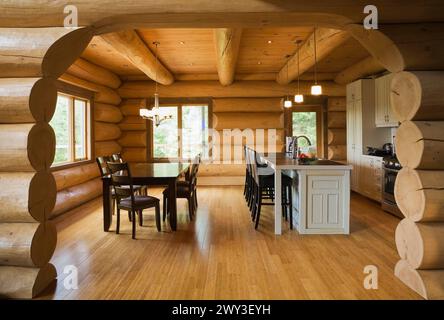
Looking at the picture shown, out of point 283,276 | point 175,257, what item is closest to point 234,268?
point 283,276

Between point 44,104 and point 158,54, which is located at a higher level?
point 158,54

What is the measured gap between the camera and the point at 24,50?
276 centimetres

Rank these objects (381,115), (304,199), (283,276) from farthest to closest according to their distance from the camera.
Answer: (381,115) → (304,199) → (283,276)

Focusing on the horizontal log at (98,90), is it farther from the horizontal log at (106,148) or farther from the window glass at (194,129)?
the window glass at (194,129)

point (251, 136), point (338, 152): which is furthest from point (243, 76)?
point (338, 152)

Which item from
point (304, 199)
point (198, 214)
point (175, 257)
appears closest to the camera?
point (175, 257)

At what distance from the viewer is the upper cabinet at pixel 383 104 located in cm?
616

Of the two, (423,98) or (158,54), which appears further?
(158,54)

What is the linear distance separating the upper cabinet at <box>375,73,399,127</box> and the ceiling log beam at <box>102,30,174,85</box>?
4.56 metres

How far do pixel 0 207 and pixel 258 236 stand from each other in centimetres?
294

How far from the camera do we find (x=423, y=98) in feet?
9.11

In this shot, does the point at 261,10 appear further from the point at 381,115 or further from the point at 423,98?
the point at 381,115

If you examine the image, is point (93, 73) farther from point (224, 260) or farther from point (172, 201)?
point (224, 260)

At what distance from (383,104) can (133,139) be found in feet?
20.4
